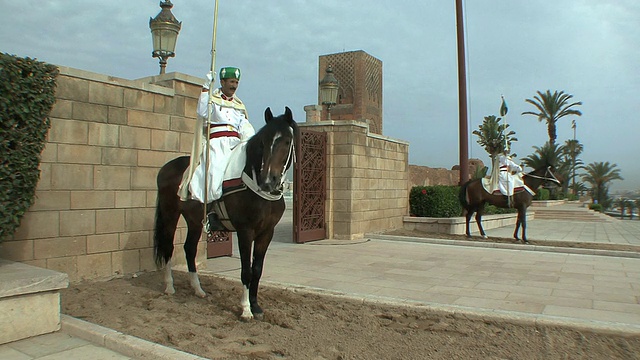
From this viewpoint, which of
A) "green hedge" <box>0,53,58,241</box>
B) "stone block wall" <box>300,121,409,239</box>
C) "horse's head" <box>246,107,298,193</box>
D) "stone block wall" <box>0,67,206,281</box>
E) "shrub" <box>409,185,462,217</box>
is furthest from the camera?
"shrub" <box>409,185,462,217</box>

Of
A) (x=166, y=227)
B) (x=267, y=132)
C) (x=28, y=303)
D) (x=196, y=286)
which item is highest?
(x=267, y=132)

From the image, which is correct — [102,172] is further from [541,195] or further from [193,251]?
[541,195]

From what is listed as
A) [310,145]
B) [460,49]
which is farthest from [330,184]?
[460,49]

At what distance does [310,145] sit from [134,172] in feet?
16.3

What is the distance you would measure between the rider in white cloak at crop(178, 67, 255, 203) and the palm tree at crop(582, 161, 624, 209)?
5074 cm

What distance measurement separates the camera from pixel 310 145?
405 inches

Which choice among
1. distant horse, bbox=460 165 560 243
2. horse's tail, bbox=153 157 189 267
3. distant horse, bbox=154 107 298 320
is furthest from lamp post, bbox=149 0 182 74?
distant horse, bbox=460 165 560 243

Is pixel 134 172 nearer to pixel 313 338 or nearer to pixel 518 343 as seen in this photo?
pixel 313 338

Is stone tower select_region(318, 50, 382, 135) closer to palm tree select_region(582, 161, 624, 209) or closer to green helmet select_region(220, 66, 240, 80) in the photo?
palm tree select_region(582, 161, 624, 209)

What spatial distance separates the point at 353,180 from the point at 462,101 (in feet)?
17.6

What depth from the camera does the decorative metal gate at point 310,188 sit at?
32.6ft

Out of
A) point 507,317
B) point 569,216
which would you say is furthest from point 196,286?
point 569,216

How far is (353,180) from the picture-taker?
418 inches

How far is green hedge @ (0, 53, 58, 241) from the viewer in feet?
12.9
